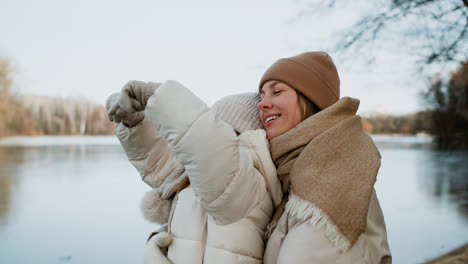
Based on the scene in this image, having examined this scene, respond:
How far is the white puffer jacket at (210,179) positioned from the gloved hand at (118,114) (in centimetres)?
3

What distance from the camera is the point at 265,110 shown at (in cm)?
145

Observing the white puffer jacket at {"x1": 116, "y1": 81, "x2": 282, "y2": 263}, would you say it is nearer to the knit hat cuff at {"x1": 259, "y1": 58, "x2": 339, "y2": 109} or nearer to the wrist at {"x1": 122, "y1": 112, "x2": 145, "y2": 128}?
the wrist at {"x1": 122, "y1": 112, "x2": 145, "y2": 128}

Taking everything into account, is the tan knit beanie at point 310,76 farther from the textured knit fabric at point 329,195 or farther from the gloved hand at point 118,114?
the gloved hand at point 118,114

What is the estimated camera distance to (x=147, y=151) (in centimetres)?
145

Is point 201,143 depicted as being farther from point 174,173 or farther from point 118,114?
point 174,173

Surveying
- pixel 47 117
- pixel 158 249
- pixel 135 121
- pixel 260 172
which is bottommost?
pixel 47 117

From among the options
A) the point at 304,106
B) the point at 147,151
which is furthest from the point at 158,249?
the point at 304,106

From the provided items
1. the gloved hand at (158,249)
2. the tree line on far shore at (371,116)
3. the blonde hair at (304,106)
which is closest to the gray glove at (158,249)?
the gloved hand at (158,249)

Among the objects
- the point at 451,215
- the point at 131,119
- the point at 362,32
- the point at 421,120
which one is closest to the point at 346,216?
the point at 131,119

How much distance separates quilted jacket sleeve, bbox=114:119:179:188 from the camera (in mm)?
1366

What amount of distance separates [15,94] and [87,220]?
30.8 feet

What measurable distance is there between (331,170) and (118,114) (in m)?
0.79

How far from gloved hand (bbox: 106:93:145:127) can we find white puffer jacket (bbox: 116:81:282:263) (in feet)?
0.11

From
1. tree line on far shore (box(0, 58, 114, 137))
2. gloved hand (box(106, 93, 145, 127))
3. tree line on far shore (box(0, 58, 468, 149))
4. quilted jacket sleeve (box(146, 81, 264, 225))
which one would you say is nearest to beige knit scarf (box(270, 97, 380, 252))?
quilted jacket sleeve (box(146, 81, 264, 225))
